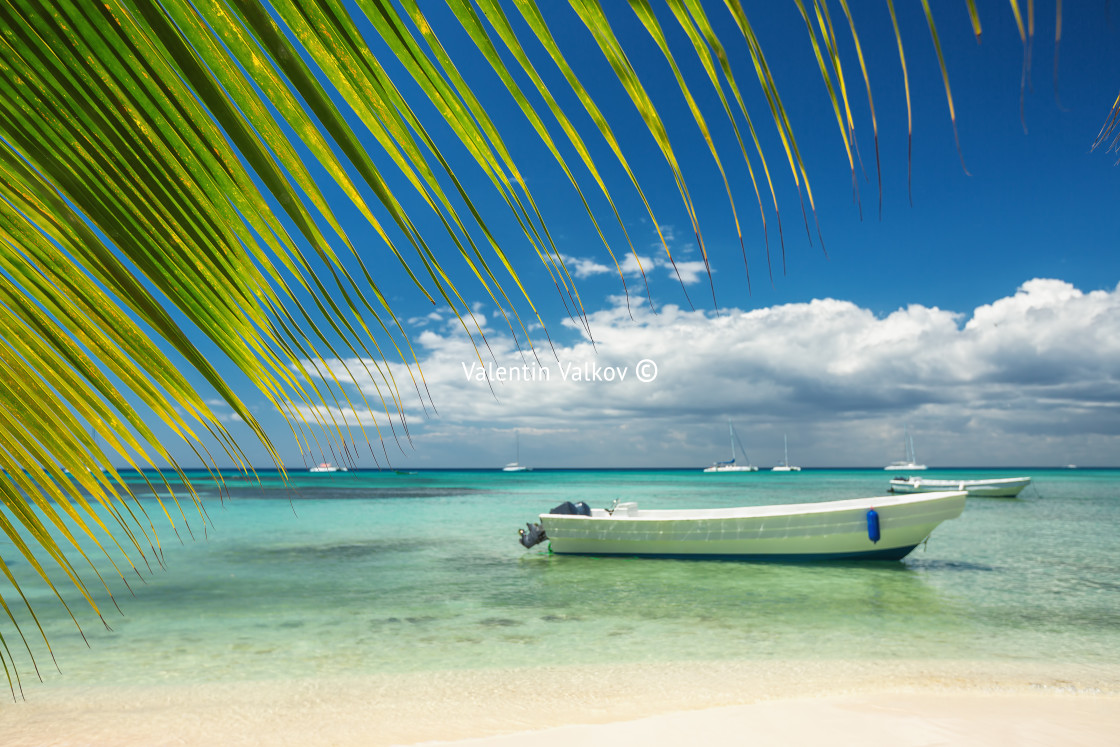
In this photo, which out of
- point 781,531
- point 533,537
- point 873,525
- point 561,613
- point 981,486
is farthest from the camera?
point 981,486

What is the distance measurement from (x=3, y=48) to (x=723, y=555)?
1409 centimetres

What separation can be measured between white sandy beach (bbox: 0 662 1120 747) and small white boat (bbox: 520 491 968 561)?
17.1ft

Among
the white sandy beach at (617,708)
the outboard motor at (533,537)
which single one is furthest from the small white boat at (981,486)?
the white sandy beach at (617,708)

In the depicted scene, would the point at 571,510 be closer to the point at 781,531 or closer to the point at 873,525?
the point at 781,531

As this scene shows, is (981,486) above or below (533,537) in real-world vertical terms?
below

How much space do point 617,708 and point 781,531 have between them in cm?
789

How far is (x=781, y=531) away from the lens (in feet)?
41.5

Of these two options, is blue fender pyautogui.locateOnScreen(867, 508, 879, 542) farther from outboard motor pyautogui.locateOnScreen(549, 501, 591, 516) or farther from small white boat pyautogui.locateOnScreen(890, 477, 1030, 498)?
small white boat pyautogui.locateOnScreen(890, 477, 1030, 498)

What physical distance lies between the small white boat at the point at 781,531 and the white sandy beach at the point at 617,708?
5.22 m

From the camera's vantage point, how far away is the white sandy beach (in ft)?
16.9

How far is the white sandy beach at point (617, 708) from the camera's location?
5152mm

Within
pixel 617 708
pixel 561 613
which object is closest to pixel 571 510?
pixel 561 613

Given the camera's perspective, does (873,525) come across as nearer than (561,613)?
No

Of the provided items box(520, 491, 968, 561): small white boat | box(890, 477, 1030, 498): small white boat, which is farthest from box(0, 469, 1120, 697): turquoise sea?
box(890, 477, 1030, 498): small white boat
